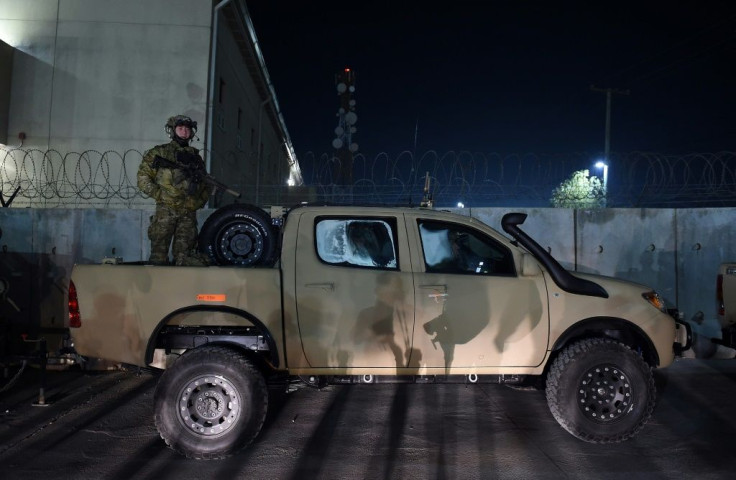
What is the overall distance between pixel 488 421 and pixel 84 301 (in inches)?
150

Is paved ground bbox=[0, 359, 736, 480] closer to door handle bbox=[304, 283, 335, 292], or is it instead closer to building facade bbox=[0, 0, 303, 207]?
door handle bbox=[304, 283, 335, 292]

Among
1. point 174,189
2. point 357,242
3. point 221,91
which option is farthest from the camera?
point 221,91

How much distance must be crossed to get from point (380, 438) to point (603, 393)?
1947 mm

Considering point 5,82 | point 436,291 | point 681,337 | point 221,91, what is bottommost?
point 681,337

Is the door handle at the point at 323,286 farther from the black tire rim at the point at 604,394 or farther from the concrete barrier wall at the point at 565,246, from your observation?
the concrete barrier wall at the point at 565,246

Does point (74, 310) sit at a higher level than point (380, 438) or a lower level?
higher

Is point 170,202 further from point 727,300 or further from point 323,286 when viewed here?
point 727,300

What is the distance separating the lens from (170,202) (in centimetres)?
593

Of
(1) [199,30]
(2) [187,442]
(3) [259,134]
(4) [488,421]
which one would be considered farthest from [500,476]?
(3) [259,134]

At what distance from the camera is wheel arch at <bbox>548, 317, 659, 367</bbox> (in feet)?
15.7

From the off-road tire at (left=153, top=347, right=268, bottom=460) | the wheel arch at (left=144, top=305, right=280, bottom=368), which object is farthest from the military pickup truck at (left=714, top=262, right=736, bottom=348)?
the off-road tire at (left=153, top=347, right=268, bottom=460)

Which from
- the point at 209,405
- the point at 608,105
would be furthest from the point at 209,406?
the point at 608,105

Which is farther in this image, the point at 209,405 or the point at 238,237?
the point at 238,237

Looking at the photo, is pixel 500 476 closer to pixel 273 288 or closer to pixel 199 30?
pixel 273 288
